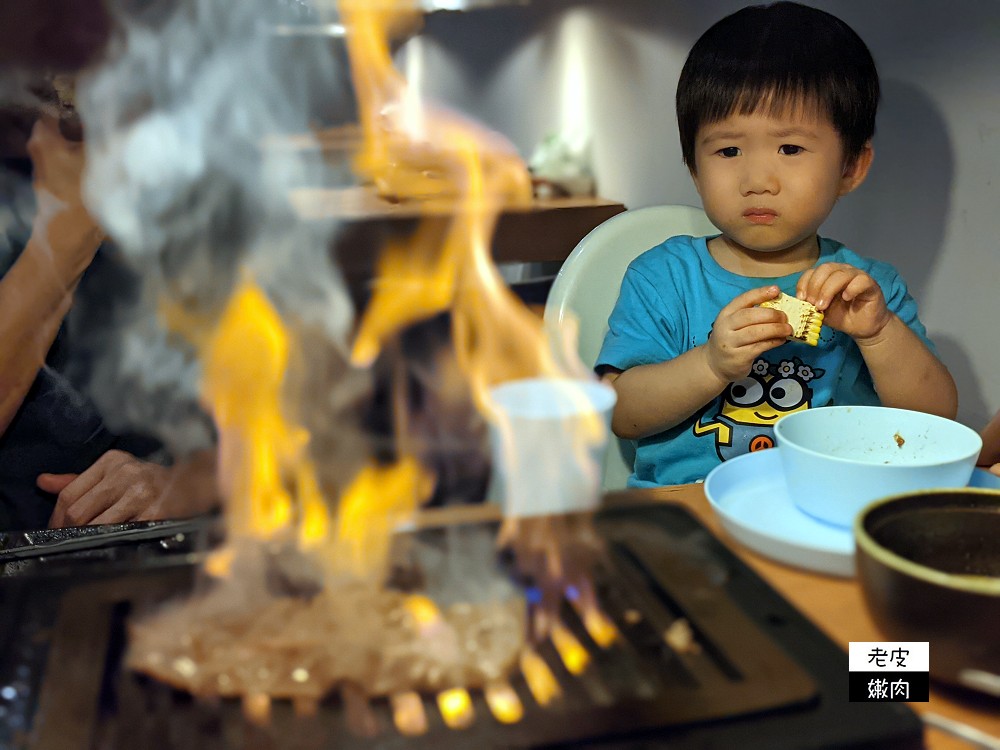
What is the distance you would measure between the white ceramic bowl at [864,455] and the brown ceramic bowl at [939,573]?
0.06 m

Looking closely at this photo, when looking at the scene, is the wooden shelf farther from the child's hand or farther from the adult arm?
the child's hand

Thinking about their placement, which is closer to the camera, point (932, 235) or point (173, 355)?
point (932, 235)

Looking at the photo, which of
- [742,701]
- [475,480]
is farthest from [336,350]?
[742,701]

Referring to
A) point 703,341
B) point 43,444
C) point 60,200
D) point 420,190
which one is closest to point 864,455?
point 703,341

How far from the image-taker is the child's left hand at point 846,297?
1089 millimetres

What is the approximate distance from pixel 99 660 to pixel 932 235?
4.96 ft

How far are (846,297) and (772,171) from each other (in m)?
0.22

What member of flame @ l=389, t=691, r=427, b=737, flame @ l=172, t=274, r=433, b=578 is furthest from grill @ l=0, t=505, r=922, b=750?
flame @ l=172, t=274, r=433, b=578

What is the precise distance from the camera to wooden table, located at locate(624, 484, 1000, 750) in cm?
51

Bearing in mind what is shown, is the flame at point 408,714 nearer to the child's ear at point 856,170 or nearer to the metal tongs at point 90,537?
the metal tongs at point 90,537

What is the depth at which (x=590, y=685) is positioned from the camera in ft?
1.73

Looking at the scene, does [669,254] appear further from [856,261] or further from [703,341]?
[856,261]

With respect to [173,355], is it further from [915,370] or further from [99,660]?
[915,370]

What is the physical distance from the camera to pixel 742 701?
0.50m
